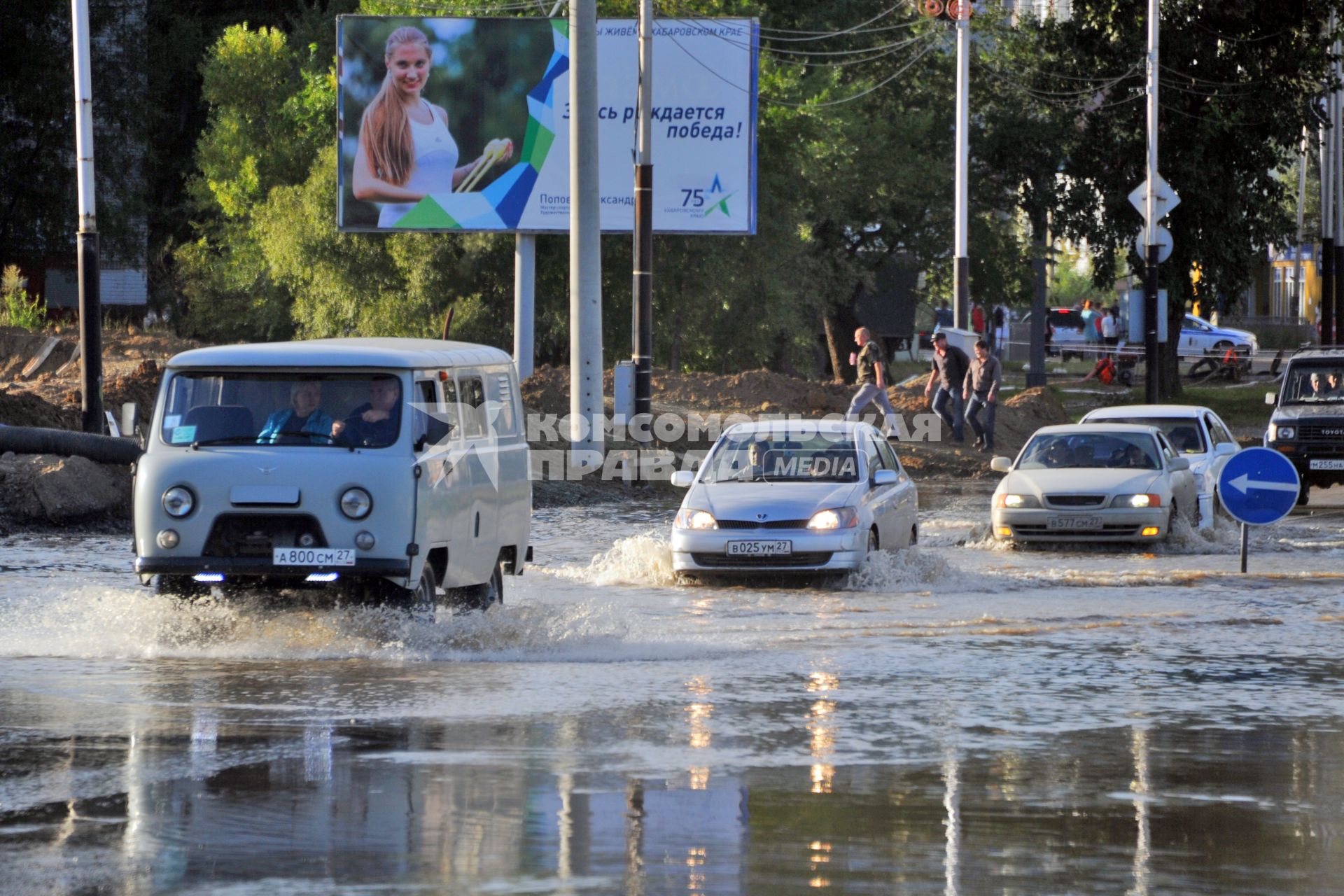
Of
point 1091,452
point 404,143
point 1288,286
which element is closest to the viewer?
point 1091,452

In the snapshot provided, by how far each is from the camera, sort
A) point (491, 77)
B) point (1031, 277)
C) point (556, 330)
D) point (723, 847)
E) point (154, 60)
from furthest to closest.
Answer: point (1031, 277) → point (154, 60) → point (556, 330) → point (491, 77) → point (723, 847)

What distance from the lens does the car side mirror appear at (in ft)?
56.0

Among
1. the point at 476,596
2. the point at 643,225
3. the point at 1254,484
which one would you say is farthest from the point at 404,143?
the point at 476,596

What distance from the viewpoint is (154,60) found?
5397 centimetres

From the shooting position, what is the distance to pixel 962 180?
119ft

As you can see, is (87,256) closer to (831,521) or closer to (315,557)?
(831,521)

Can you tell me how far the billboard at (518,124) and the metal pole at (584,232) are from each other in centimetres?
940

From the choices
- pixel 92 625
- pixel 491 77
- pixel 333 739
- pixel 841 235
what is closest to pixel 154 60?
pixel 841 235

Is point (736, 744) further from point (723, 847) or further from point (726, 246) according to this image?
point (726, 246)

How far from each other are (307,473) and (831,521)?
213 inches

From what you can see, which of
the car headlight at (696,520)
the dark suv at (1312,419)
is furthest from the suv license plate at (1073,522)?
the dark suv at (1312,419)

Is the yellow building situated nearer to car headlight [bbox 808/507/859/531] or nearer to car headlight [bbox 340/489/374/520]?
car headlight [bbox 808/507/859/531]

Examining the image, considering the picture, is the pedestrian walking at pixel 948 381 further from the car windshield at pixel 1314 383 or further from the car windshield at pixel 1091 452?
the car windshield at pixel 1091 452

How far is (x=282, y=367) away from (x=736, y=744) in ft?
15.0
